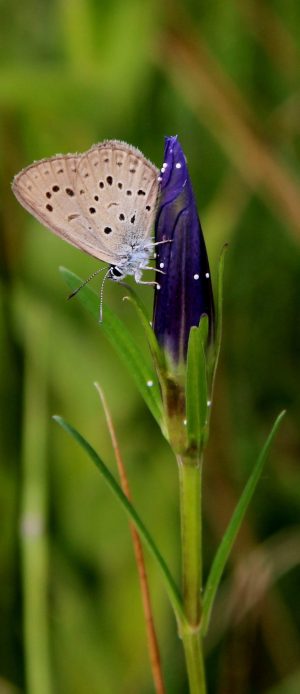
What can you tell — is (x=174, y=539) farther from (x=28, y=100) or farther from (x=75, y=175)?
(x=75, y=175)

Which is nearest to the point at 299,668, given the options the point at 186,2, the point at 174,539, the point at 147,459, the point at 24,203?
the point at 174,539

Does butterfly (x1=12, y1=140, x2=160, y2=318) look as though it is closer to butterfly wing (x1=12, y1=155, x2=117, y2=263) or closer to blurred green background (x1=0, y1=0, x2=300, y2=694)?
butterfly wing (x1=12, y1=155, x2=117, y2=263)

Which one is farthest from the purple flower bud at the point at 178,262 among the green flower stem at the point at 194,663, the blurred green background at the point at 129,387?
the blurred green background at the point at 129,387

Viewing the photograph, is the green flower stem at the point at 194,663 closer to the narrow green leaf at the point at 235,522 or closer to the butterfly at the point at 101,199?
the narrow green leaf at the point at 235,522

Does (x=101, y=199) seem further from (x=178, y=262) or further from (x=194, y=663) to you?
(x=194, y=663)

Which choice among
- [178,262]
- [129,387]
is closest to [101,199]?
[178,262]

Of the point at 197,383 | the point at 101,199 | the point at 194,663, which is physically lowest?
the point at 194,663
